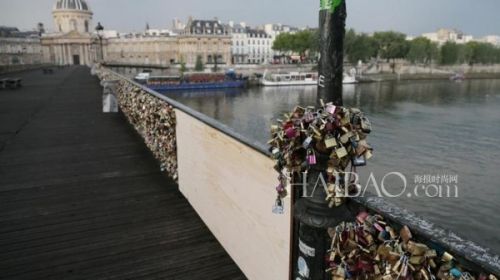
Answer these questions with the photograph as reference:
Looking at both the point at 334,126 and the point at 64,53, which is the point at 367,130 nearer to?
the point at 334,126

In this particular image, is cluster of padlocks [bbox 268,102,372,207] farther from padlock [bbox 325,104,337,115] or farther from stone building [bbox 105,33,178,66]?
stone building [bbox 105,33,178,66]

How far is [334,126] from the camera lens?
2.09 meters

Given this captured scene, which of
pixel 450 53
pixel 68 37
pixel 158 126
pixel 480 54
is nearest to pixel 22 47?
pixel 68 37

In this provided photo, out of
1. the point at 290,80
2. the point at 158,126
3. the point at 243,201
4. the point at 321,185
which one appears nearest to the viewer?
the point at 321,185

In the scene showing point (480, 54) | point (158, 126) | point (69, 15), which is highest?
point (69, 15)

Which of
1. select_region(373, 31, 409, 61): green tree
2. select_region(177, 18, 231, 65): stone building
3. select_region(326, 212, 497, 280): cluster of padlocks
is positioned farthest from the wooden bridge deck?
select_region(177, 18, 231, 65): stone building

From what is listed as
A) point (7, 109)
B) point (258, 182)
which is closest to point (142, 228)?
point (258, 182)

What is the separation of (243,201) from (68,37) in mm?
139772

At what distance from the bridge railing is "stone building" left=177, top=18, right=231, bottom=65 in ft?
381

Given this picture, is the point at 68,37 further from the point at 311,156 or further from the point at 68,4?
the point at 311,156

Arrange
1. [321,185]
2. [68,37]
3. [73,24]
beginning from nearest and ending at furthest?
1. [321,185]
2. [68,37]
3. [73,24]

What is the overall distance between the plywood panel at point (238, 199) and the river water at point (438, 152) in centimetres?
102

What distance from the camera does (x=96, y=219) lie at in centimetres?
529

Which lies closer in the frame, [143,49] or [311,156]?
[311,156]
